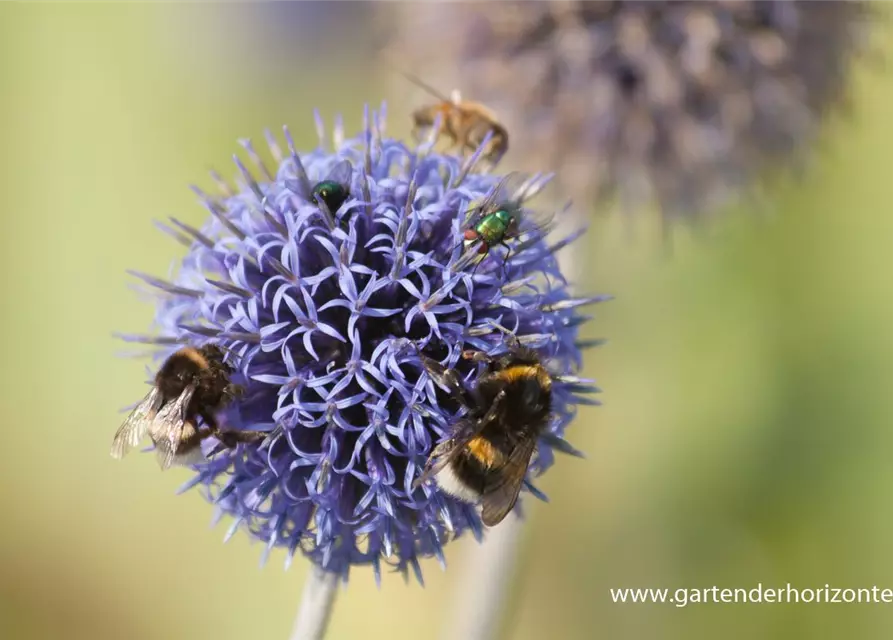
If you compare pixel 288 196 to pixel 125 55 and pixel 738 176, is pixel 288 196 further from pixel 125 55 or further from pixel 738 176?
Answer: pixel 125 55

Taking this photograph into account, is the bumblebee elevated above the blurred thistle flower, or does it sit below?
below

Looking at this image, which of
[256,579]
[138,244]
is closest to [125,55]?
[138,244]

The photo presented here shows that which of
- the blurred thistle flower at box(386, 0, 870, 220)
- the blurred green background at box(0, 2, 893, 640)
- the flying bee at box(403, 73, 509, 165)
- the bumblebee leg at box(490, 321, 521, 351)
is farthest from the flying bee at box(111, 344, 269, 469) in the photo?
the blurred green background at box(0, 2, 893, 640)

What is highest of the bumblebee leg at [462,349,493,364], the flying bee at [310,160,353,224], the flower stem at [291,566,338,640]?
the flying bee at [310,160,353,224]

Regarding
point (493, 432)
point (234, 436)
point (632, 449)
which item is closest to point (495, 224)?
point (493, 432)

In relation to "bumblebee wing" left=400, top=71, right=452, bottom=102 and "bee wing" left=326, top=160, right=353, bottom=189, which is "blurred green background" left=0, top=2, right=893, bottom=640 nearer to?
"bumblebee wing" left=400, top=71, right=452, bottom=102

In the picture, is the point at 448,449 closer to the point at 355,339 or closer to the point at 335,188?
the point at 355,339
